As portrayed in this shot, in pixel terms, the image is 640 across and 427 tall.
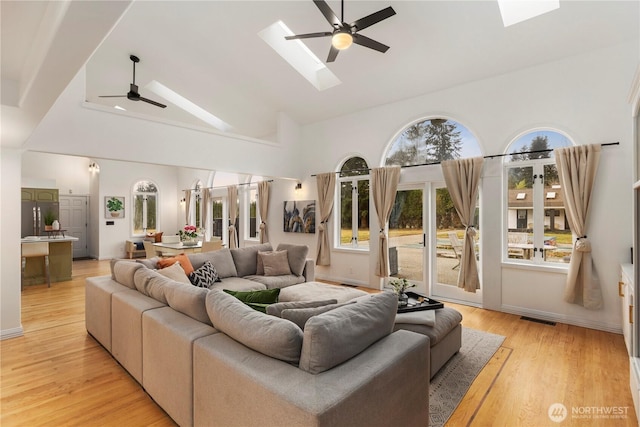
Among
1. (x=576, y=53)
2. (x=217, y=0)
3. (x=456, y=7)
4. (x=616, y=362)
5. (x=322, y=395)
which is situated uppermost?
(x=217, y=0)

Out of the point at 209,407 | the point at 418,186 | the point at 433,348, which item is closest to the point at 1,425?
the point at 209,407

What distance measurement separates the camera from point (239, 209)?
8.81m

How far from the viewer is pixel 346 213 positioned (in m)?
6.46

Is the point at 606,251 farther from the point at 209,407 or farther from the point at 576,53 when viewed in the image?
the point at 209,407

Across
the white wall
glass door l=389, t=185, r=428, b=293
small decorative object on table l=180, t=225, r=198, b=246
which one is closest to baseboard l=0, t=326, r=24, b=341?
small decorative object on table l=180, t=225, r=198, b=246

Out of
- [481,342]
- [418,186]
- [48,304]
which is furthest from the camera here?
[418,186]

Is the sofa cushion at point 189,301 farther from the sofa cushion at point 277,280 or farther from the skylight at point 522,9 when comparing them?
the skylight at point 522,9

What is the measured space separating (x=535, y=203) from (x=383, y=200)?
229 cm

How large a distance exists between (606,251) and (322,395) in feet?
14.0

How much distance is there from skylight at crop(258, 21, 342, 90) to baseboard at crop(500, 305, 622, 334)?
4569 mm

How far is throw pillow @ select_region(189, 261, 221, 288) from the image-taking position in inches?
156

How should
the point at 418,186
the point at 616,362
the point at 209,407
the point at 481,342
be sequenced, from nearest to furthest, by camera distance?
the point at 209,407 → the point at 616,362 → the point at 481,342 → the point at 418,186

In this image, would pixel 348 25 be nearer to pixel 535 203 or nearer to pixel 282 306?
pixel 282 306

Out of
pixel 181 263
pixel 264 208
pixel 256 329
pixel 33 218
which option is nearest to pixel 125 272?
pixel 181 263
